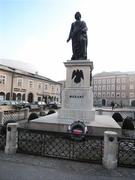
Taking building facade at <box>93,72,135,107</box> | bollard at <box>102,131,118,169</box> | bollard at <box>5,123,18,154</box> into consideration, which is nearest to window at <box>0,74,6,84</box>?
bollard at <box>5,123,18,154</box>

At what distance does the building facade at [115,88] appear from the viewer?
68.1m

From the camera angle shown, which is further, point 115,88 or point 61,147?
point 115,88

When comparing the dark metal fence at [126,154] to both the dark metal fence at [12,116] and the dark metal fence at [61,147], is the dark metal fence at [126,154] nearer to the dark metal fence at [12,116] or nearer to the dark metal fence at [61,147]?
the dark metal fence at [61,147]

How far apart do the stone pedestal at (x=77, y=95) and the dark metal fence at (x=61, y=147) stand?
2.73 m

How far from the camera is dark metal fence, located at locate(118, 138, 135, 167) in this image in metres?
5.23

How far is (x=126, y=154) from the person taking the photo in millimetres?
6039

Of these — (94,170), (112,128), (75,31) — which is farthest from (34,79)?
(94,170)

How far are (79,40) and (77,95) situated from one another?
3.73m

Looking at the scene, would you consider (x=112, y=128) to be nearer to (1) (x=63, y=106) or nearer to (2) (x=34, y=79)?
(1) (x=63, y=106)

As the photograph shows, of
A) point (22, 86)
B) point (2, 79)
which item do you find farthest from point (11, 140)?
point (22, 86)

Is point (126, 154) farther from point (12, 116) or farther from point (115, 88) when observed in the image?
point (115, 88)

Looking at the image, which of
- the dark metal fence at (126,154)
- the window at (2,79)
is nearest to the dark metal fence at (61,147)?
the dark metal fence at (126,154)

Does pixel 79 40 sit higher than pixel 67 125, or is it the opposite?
pixel 79 40

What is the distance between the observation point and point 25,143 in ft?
22.0
